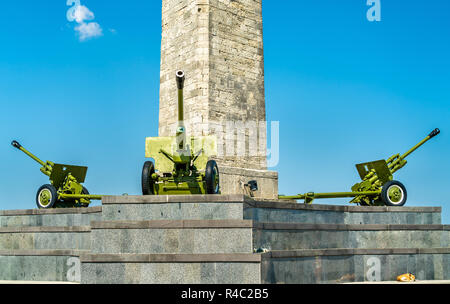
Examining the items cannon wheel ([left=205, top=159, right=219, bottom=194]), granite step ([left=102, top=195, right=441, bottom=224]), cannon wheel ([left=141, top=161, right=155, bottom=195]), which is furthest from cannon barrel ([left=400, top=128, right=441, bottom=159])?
cannon wheel ([left=141, top=161, right=155, bottom=195])

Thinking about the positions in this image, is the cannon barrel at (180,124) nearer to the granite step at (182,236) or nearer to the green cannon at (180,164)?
the green cannon at (180,164)

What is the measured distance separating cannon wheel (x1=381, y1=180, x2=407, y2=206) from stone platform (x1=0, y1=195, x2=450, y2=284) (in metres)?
0.50

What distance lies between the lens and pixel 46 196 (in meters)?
17.7

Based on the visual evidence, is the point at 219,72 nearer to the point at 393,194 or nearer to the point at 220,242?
the point at 393,194

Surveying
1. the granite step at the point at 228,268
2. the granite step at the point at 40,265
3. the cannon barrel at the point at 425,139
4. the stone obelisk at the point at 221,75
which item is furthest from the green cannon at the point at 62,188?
the cannon barrel at the point at 425,139

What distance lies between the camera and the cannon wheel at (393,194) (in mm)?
16891

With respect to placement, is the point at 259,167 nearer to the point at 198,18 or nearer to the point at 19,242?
the point at 198,18

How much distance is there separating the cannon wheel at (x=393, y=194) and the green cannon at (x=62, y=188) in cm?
994

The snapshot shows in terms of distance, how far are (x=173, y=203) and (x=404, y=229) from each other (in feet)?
27.9

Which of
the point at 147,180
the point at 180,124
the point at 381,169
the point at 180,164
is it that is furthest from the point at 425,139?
the point at 147,180

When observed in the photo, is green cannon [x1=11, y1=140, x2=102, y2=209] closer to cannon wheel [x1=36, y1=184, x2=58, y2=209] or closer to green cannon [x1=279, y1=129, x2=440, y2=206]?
cannon wheel [x1=36, y1=184, x2=58, y2=209]

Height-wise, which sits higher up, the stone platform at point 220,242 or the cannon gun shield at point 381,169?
the cannon gun shield at point 381,169
